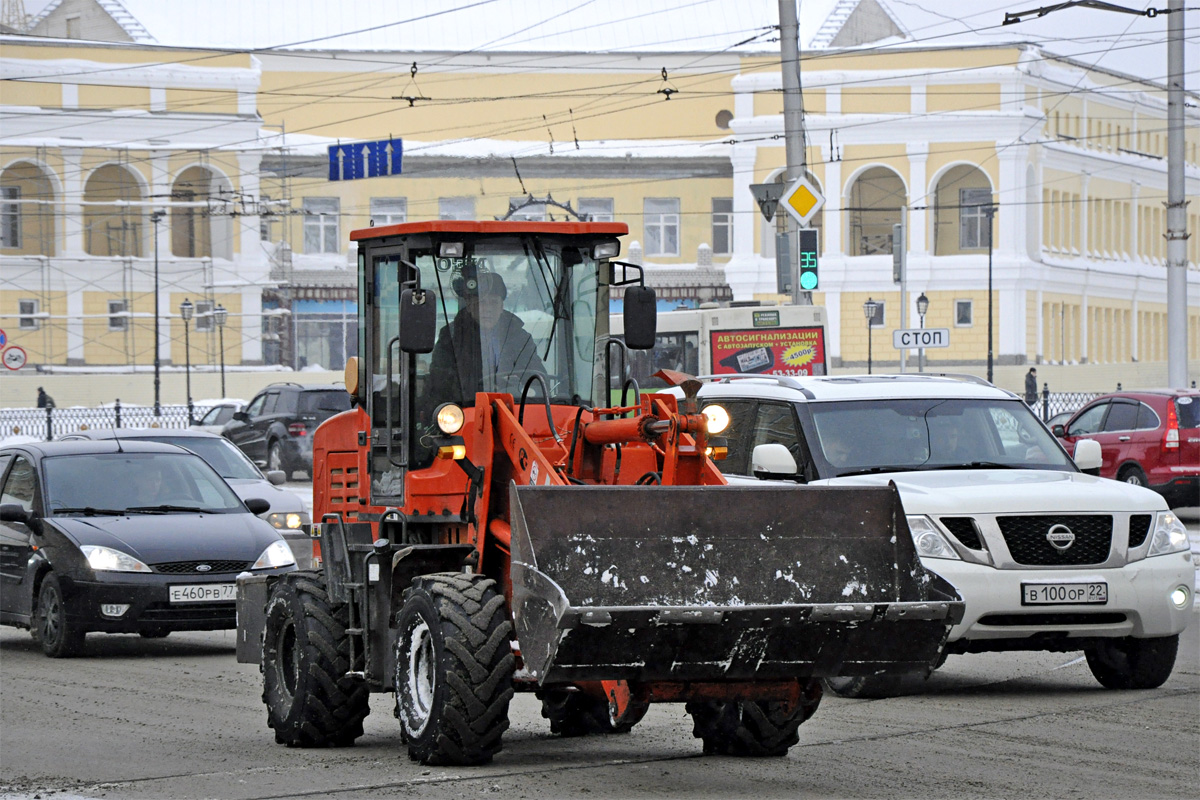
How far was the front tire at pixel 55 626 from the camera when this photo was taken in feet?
46.6

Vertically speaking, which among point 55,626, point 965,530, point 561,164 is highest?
point 561,164

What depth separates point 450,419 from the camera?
30.6 ft

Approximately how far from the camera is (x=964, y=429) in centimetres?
1296

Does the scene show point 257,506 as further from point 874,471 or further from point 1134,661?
point 1134,661

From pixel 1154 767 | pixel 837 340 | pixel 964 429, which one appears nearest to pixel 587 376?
pixel 1154 767

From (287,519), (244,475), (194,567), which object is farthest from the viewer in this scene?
(244,475)

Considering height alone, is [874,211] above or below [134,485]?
above

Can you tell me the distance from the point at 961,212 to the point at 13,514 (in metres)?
66.6

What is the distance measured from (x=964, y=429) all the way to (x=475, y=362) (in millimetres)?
4520

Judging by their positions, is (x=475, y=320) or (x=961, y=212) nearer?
(x=475, y=320)

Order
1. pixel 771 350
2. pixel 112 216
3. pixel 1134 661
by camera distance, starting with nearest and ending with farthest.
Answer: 1. pixel 1134 661
2. pixel 771 350
3. pixel 112 216

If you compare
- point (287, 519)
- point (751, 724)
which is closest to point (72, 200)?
point (287, 519)

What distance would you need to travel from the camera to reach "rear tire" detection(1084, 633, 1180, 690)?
38.7ft

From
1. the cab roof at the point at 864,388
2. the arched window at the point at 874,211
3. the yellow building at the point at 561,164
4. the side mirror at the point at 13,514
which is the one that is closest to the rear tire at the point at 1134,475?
the cab roof at the point at 864,388
